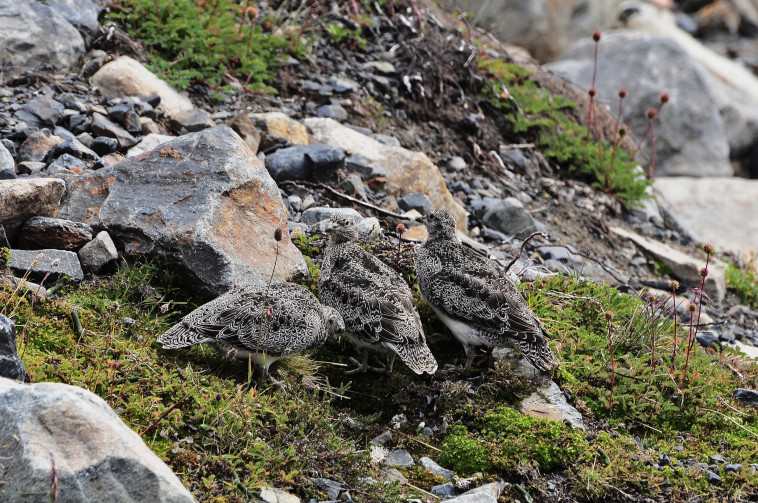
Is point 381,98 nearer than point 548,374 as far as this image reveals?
No

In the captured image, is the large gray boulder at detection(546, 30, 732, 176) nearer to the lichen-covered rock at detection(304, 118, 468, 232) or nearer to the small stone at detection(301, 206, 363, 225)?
the lichen-covered rock at detection(304, 118, 468, 232)

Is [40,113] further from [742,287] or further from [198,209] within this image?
[742,287]

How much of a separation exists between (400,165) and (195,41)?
12.0ft

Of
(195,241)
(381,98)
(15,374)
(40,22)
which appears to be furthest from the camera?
(381,98)

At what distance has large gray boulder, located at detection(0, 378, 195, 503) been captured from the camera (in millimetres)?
4406

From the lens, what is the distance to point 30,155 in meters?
8.55

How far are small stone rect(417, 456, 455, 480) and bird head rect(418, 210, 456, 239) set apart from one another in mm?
2648

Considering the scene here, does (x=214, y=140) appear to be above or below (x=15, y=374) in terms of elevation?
above

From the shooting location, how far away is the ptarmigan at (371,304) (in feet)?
23.1

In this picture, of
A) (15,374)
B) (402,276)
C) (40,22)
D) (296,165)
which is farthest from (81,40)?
(15,374)

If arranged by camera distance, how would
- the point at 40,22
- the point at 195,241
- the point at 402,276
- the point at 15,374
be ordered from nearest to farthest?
the point at 15,374, the point at 195,241, the point at 402,276, the point at 40,22

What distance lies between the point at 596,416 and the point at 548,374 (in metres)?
0.60

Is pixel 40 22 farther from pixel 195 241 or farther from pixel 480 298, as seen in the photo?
pixel 480 298

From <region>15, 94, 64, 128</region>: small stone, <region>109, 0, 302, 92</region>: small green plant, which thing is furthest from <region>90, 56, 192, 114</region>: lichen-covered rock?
<region>15, 94, 64, 128</region>: small stone
